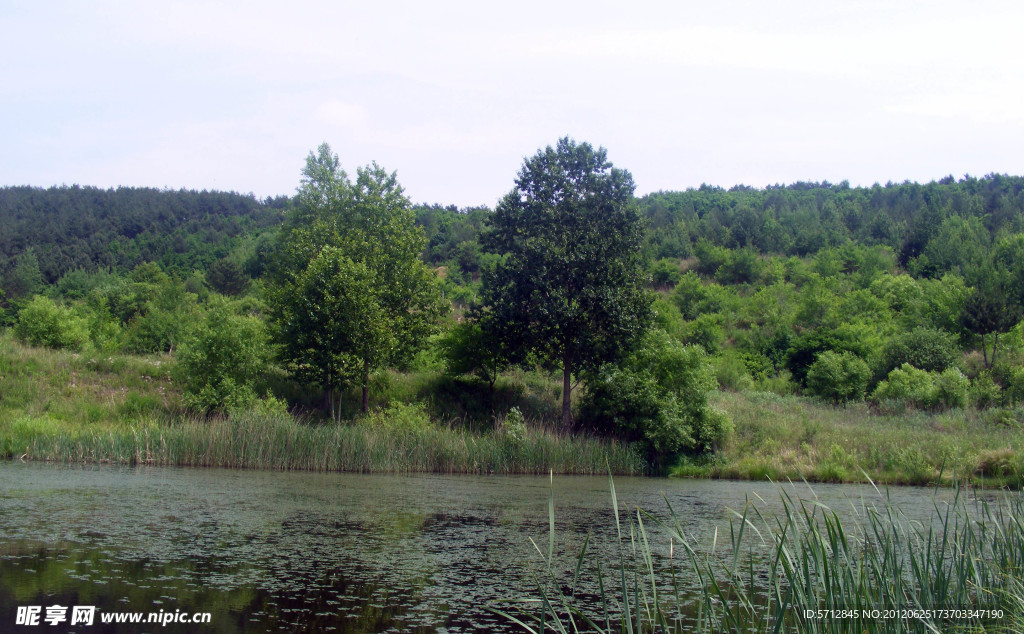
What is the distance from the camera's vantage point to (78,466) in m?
23.6

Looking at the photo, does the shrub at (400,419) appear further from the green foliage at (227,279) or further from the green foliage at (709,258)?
the green foliage at (709,258)

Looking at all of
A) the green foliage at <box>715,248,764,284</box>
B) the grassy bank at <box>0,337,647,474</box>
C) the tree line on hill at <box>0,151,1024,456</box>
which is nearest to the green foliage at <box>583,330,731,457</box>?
the tree line on hill at <box>0,151,1024,456</box>

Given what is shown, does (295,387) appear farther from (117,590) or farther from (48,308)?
(117,590)

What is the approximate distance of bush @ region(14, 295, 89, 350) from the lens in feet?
143

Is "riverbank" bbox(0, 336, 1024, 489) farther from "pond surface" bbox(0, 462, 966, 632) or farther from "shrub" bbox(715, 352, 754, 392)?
"shrub" bbox(715, 352, 754, 392)

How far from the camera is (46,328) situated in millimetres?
43750

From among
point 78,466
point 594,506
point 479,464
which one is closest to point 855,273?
point 479,464

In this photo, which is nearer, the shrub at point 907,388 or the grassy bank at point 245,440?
the grassy bank at point 245,440

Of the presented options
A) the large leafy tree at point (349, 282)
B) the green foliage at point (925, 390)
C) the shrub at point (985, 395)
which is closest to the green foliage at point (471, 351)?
the large leafy tree at point (349, 282)

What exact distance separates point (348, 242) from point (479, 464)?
1535 cm

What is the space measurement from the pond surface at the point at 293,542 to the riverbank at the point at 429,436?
2591 mm

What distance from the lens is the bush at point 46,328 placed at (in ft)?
143

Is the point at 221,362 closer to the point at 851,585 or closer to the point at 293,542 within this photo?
the point at 293,542

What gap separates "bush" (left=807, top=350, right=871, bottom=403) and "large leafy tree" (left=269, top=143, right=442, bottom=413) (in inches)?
923
